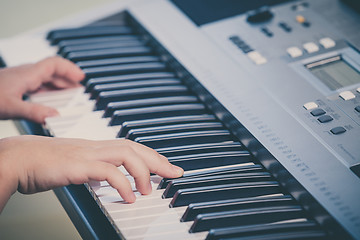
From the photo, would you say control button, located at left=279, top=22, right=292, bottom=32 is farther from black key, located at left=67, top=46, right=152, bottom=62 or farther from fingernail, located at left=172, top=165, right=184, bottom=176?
fingernail, located at left=172, top=165, right=184, bottom=176

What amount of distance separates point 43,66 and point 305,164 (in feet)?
2.10

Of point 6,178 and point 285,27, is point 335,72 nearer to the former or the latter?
point 285,27

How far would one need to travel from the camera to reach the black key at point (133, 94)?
1.09 meters

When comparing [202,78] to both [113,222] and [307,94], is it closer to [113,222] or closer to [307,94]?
[307,94]

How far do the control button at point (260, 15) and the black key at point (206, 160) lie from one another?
1.25 feet

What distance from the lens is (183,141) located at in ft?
3.23

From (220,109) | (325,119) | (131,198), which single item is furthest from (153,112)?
(325,119)

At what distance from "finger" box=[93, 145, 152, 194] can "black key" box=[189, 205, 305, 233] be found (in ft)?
0.39

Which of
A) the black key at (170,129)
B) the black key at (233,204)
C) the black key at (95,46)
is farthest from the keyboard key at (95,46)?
the black key at (233,204)

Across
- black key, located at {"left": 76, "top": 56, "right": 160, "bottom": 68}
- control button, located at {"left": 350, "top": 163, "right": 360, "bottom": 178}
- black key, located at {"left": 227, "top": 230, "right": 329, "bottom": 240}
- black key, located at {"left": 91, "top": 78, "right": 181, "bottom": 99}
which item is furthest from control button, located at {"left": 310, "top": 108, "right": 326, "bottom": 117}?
black key, located at {"left": 76, "top": 56, "right": 160, "bottom": 68}

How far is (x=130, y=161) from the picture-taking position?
2.84 feet

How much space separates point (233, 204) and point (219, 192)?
4 centimetres

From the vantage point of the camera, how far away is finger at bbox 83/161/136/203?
851mm

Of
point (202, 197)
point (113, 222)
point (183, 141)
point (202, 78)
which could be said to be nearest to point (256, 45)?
point (202, 78)
